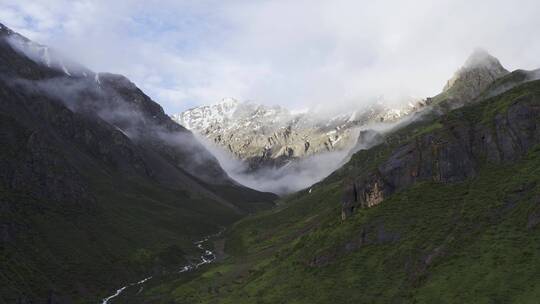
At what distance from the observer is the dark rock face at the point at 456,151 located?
134 m

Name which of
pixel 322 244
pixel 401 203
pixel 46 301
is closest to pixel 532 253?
pixel 401 203

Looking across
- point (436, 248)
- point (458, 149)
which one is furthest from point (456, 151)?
point (436, 248)

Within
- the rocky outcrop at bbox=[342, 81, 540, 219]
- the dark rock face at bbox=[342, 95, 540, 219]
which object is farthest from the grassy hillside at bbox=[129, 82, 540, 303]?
the dark rock face at bbox=[342, 95, 540, 219]

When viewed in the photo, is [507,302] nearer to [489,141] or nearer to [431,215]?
[431,215]

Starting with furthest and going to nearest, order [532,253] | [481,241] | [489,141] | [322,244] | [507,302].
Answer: [322,244]
[489,141]
[481,241]
[532,253]
[507,302]

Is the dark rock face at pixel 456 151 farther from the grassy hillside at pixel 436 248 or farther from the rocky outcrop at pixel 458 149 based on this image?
Answer: the grassy hillside at pixel 436 248

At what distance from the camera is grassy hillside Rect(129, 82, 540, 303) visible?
323 feet

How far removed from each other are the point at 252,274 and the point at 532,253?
3636 inches

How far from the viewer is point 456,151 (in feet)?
457

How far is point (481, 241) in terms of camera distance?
108 meters

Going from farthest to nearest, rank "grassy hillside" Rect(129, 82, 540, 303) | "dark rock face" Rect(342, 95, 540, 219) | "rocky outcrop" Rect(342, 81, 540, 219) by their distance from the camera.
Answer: "rocky outcrop" Rect(342, 81, 540, 219) < "dark rock face" Rect(342, 95, 540, 219) < "grassy hillside" Rect(129, 82, 540, 303)

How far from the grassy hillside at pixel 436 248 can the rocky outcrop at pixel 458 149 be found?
1.40 metres

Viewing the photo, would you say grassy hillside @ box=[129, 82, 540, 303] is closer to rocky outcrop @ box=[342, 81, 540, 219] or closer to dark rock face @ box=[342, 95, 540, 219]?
rocky outcrop @ box=[342, 81, 540, 219]

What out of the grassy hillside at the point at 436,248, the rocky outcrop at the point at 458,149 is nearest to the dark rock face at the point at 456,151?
the rocky outcrop at the point at 458,149
